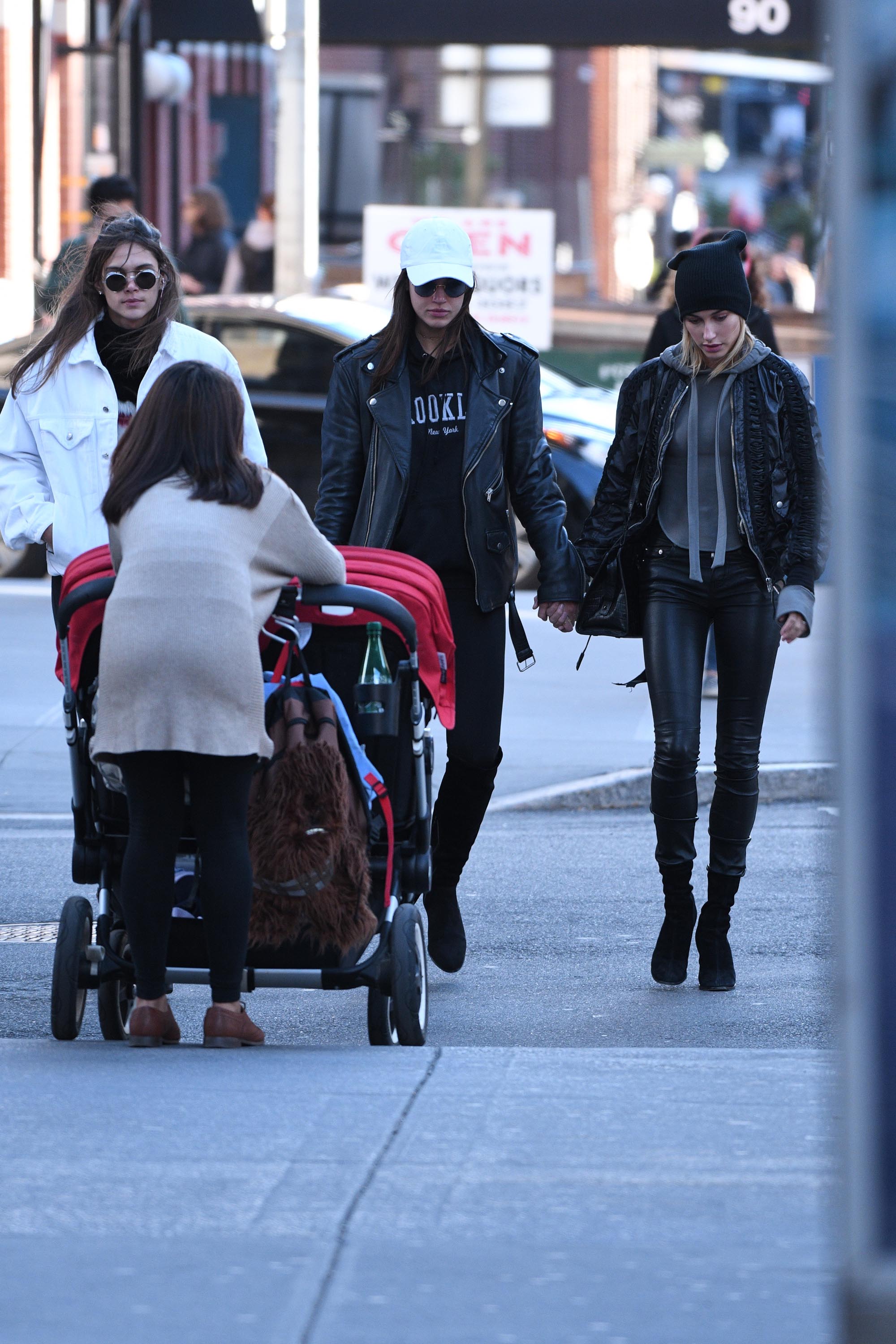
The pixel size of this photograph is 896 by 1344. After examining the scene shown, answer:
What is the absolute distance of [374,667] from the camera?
521 cm

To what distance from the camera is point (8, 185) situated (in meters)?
24.4

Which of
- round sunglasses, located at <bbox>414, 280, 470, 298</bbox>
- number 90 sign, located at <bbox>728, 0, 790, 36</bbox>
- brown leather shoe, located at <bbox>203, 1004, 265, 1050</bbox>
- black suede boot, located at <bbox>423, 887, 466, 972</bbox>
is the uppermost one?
number 90 sign, located at <bbox>728, 0, 790, 36</bbox>

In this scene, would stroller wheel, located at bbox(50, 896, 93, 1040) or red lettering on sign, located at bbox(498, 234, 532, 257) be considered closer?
stroller wheel, located at bbox(50, 896, 93, 1040)

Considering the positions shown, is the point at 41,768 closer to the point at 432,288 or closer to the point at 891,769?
the point at 432,288

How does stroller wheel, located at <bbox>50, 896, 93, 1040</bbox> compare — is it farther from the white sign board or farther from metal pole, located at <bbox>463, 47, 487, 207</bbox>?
metal pole, located at <bbox>463, 47, 487, 207</bbox>

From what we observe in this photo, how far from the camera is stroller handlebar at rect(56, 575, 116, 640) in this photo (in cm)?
503

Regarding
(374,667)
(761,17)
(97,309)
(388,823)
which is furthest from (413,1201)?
(761,17)

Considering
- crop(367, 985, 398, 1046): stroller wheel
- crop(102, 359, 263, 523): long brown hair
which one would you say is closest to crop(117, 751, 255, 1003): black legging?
crop(367, 985, 398, 1046): stroller wheel

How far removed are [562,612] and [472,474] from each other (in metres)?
0.49

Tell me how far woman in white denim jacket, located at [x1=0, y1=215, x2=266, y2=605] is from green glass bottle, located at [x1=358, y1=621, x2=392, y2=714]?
1122 millimetres

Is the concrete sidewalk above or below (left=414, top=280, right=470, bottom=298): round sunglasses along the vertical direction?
below

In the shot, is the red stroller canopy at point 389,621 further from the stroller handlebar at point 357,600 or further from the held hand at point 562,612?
the held hand at point 562,612

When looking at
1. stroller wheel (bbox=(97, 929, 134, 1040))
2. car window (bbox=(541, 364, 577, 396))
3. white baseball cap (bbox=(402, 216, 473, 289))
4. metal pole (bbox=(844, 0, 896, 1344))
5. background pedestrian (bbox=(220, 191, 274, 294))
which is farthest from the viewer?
background pedestrian (bbox=(220, 191, 274, 294))

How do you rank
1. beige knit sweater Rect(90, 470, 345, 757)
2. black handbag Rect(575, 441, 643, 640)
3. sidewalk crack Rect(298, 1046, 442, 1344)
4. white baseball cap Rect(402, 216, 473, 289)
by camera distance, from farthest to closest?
black handbag Rect(575, 441, 643, 640) → white baseball cap Rect(402, 216, 473, 289) → beige knit sweater Rect(90, 470, 345, 757) → sidewalk crack Rect(298, 1046, 442, 1344)
